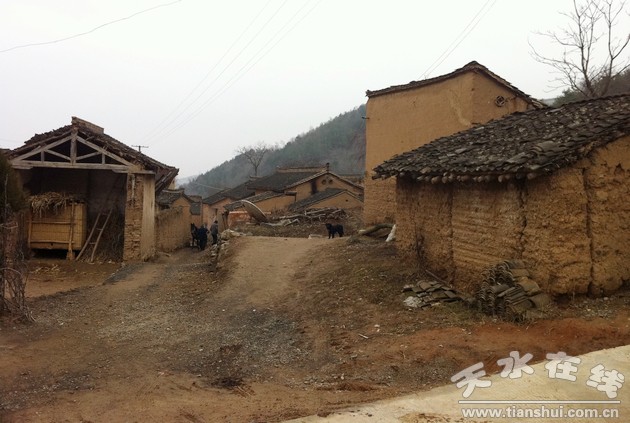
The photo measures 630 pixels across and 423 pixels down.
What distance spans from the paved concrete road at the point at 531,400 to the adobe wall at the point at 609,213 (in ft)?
7.53

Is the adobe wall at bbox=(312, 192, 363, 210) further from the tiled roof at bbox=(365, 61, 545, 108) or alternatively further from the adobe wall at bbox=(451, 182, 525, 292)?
the adobe wall at bbox=(451, 182, 525, 292)

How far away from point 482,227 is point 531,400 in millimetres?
4124

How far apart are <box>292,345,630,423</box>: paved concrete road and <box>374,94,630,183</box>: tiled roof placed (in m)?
2.87

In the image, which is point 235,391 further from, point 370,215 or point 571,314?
point 370,215

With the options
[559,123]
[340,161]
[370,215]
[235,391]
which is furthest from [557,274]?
[340,161]

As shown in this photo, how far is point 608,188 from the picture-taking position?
7.46 metres

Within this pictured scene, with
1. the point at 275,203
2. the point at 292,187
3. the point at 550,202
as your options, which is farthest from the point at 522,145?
the point at 292,187

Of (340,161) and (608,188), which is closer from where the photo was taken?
(608,188)

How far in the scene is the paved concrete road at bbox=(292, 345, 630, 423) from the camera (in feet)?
A: 14.1

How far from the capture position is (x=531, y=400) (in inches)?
181

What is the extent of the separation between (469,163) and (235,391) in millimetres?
5423

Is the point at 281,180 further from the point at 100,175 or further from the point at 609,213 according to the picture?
the point at 609,213

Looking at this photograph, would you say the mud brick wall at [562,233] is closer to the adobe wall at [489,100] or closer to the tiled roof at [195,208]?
the adobe wall at [489,100]

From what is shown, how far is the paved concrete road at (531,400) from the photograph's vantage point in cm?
430
